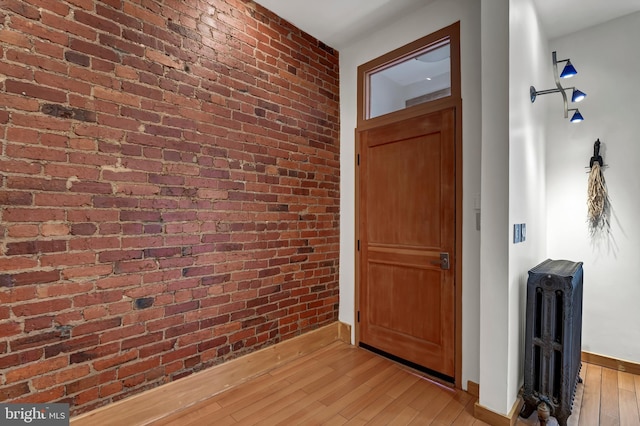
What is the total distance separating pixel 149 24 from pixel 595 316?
4119mm

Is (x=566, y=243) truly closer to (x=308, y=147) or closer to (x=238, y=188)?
(x=308, y=147)

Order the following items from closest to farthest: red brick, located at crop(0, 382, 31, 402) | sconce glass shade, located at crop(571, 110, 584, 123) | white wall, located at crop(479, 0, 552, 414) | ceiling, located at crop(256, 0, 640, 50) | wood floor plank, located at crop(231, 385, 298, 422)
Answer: red brick, located at crop(0, 382, 31, 402) < white wall, located at crop(479, 0, 552, 414) < wood floor plank, located at crop(231, 385, 298, 422) < ceiling, located at crop(256, 0, 640, 50) < sconce glass shade, located at crop(571, 110, 584, 123)

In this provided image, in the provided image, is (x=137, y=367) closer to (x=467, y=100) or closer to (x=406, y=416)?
(x=406, y=416)

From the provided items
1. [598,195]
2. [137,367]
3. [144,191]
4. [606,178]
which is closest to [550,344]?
[598,195]

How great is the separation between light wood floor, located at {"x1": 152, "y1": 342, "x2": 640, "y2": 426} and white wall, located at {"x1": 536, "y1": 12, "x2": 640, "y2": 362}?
17.0 inches

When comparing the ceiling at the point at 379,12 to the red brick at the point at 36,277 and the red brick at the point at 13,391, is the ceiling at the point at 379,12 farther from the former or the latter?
the red brick at the point at 13,391

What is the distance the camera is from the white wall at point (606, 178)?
250 cm

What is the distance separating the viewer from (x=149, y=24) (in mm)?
1910

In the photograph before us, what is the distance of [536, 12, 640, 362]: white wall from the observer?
8.21 feet

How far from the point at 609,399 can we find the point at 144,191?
3470 mm

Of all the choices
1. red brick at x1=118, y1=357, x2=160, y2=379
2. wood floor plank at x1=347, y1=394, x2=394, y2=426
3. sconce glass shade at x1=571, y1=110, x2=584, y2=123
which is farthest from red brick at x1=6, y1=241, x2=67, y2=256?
sconce glass shade at x1=571, y1=110, x2=584, y2=123

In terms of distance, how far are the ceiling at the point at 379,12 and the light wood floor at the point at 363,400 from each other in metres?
2.96

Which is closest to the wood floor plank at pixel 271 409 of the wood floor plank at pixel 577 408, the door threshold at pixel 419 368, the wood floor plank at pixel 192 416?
the wood floor plank at pixel 192 416

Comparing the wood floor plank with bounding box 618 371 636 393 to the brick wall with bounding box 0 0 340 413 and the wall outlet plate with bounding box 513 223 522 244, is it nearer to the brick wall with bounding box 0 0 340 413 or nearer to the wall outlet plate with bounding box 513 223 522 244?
the wall outlet plate with bounding box 513 223 522 244
